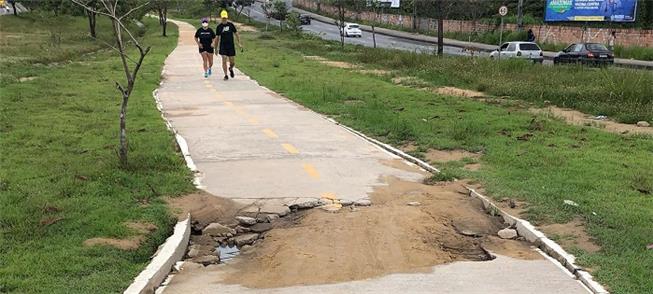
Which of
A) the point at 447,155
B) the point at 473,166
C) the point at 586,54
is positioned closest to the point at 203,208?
the point at 473,166

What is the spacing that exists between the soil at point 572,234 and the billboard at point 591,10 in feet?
150

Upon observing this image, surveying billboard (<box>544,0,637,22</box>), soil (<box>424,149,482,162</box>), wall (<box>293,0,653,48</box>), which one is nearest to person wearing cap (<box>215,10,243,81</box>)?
soil (<box>424,149,482,162</box>)

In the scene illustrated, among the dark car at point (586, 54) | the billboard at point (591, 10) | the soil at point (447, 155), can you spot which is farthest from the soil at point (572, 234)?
the billboard at point (591, 10)

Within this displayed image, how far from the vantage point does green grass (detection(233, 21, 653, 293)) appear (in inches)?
231

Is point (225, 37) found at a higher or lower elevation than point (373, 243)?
higher

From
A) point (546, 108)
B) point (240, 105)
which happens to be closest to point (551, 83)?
point (546, 108)

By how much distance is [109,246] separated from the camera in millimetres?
5262

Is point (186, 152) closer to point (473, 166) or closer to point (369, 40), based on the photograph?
point (473, 166)

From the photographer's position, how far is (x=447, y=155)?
369 inches

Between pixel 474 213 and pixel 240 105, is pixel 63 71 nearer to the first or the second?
pixel 240 105

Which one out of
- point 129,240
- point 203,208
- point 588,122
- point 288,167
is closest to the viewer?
point 129,240

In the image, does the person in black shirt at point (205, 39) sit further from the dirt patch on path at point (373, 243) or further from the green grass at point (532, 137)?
the dirt patch on path at point (373, 243)

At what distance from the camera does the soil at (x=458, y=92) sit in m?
16.6

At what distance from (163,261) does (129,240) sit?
60cm
